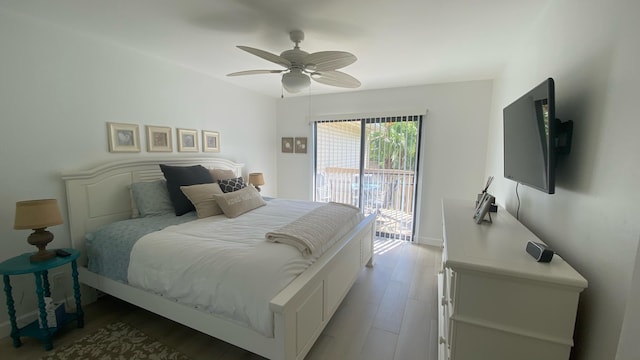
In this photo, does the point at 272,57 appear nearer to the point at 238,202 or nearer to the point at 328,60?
the point at 328,60

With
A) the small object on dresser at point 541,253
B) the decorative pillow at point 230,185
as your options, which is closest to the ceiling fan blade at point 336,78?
the decorative pillow at point 230,185

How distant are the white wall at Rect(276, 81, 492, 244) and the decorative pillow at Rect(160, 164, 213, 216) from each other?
99.8 inches

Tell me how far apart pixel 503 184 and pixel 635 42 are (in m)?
1.73

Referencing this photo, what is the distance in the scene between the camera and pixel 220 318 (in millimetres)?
1511

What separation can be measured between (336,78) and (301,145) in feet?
7.84

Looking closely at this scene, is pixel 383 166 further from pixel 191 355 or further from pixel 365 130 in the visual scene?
pixel 191 355

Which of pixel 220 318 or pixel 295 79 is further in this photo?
pixel 295 79

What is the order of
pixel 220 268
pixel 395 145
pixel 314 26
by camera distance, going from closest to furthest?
pixel 220 268, pixel 314 26, pixel 395 145

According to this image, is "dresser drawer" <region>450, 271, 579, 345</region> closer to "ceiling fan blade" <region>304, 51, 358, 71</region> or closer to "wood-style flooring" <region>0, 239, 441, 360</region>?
"wood-style flooring" <region>0, 239, 441, 360</region>

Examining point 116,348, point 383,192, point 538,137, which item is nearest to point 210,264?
point 116,348

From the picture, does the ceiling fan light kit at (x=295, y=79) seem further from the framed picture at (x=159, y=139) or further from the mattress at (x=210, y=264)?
the framed picture at (x=159, y=139)

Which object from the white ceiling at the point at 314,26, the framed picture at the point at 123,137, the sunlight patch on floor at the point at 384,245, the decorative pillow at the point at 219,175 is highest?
the white ceiling at the point at 314,26

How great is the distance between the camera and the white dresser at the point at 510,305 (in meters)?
0.92

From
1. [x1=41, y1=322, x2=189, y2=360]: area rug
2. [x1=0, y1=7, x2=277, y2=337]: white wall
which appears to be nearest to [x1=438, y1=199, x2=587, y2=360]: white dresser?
[x1=41, y1=322, x2=189, y2=360]: area rug
